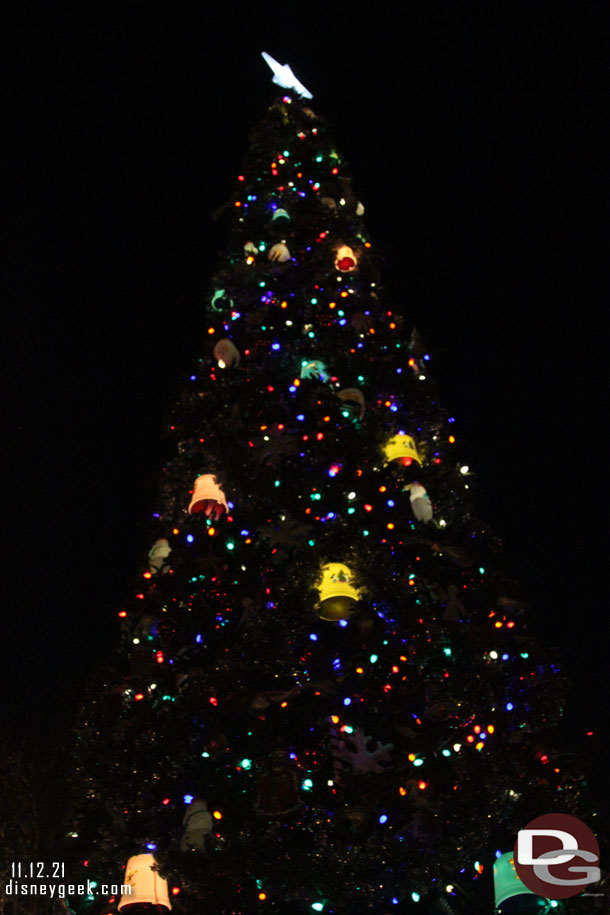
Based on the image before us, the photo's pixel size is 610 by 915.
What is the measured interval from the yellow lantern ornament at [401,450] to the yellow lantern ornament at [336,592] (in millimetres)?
1033

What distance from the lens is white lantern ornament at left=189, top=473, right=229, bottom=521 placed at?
4781 millimetres

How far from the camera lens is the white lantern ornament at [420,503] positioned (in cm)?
495

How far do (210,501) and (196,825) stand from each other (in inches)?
74.5

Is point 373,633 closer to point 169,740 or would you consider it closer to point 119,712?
point 169,740

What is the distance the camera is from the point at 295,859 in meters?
3.39

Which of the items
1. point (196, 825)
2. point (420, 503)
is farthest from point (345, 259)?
point (196, 825)

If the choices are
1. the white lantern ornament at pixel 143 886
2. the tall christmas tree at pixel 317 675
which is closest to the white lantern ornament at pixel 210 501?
the tall christmas tree at pixel 317 675

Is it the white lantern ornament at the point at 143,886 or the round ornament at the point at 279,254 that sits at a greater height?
the round ornament at the point at 279,254

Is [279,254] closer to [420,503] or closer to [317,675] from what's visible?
[420,503]

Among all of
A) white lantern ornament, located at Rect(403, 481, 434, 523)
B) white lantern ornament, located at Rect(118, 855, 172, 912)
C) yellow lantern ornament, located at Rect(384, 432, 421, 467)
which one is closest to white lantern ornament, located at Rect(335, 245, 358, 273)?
yellow lantern ornament, located at Rect(384, 432, 421, 467)

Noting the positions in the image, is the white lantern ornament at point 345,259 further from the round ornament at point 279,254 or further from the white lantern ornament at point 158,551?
the white lantern ornament at point 158,551

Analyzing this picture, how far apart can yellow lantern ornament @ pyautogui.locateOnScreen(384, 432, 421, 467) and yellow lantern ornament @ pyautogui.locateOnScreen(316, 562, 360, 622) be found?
3.39 ft

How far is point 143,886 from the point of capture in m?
3.65

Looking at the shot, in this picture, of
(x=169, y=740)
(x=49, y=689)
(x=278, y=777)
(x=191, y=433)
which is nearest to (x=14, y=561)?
(x=49, y=689)
